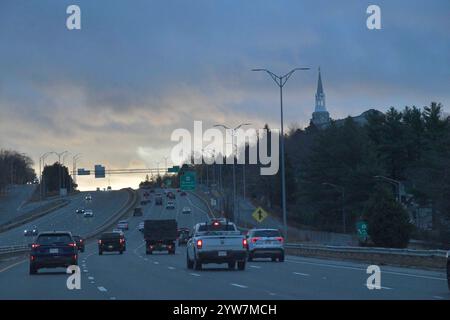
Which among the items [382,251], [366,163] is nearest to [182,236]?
[366,163]

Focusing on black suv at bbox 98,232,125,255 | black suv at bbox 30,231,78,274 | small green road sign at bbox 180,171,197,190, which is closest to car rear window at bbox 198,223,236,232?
black suv at bbox 30,231,78,274

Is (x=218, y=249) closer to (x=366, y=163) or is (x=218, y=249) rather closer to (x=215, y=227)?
(x=215, y=227)

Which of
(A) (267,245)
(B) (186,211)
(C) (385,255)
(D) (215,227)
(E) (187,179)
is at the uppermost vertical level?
(E) (187,179)

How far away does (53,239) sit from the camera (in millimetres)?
37500

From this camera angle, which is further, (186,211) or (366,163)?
(186,211)

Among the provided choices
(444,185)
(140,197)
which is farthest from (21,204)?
(444,185)

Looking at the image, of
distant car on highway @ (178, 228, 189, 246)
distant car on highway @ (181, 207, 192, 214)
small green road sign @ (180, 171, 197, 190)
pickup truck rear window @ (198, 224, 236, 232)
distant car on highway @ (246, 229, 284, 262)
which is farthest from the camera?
distant car on highway @ (181, 207, 192, 214)

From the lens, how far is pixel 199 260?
124ft

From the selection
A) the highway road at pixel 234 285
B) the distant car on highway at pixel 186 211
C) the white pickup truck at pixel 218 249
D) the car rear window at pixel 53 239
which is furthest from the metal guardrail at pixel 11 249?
the distant car on highway at pixel 186 211

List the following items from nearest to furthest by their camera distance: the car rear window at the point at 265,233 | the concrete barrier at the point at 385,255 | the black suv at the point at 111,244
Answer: the concrete barrier at the point at 385,255
the car rear window at the point at 265,233
the black suv at the point at 111,244

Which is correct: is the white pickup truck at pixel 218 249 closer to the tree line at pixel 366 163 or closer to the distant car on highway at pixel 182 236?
the distant car on highway at pixel 182 236

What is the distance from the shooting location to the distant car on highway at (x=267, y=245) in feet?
157

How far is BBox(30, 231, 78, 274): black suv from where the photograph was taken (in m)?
36.9

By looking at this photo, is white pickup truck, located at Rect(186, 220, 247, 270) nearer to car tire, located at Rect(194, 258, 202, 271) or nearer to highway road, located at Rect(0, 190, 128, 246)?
car tire, located at Rect(194, 258, 202, 271)
